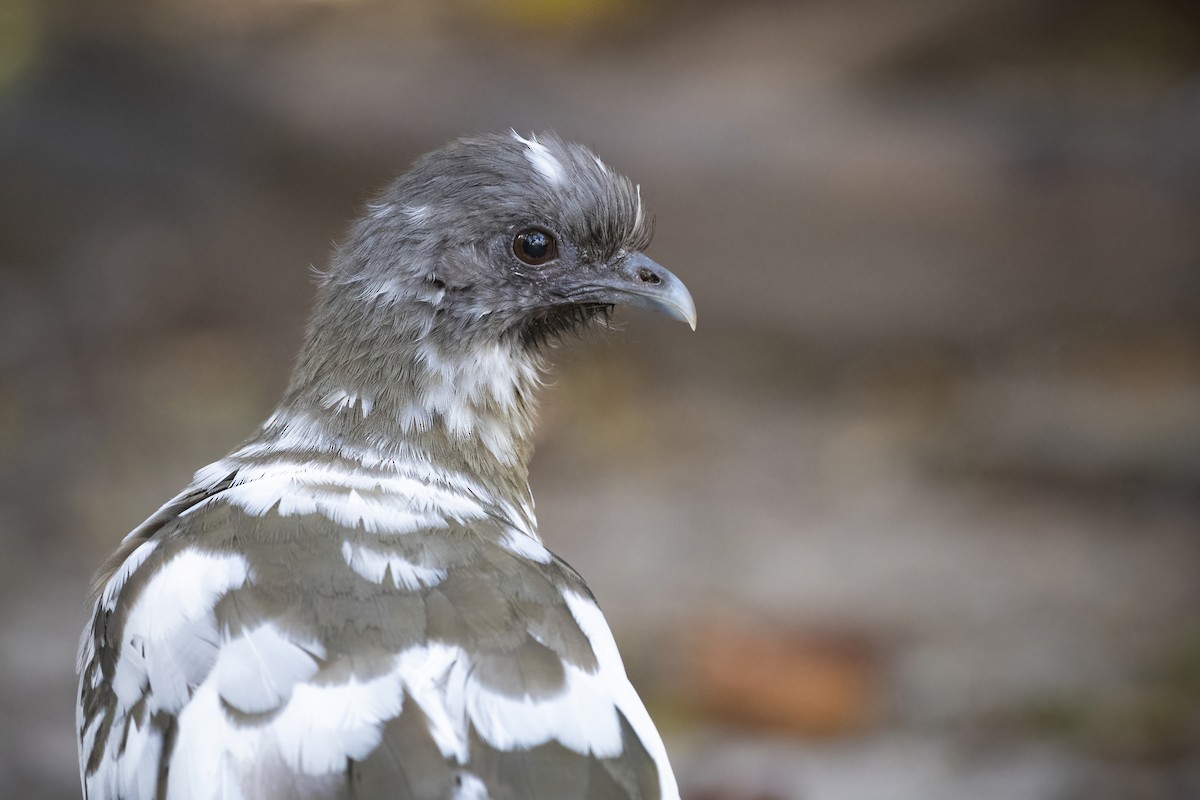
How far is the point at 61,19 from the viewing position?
5.16 meters

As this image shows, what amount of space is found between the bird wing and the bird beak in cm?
59

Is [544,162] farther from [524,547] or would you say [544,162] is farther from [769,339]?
[769,339]

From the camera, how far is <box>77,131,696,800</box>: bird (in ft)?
6.20

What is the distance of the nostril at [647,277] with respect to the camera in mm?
2633

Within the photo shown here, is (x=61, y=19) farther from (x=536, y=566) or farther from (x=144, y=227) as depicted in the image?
(x=536, y=566)

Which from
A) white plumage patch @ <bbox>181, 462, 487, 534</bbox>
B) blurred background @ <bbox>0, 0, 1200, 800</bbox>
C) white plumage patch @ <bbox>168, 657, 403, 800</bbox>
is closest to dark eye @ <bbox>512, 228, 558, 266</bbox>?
white plumage patch @ <bbox>181, 462, 487, 534</bbox>

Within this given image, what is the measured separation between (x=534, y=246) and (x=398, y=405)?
1.30 feet

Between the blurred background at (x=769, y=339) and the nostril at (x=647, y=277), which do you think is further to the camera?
the blurred background at (x=769, y=339)

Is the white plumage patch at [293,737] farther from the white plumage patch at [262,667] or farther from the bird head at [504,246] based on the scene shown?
the bird head at [504,246]

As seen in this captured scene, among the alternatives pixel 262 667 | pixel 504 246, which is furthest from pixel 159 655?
pixel 504 246

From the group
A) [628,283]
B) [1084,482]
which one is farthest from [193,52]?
[1084,482]

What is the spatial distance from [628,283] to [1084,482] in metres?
3.75

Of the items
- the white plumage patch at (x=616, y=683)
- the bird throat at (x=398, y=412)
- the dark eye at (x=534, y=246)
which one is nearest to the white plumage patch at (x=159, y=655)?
the bird throat at (x=398, y=412)

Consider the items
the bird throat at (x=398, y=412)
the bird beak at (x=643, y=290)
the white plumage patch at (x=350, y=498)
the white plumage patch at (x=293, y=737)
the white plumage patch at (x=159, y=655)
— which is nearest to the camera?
the white plumage patch at (x=293, y=737)
